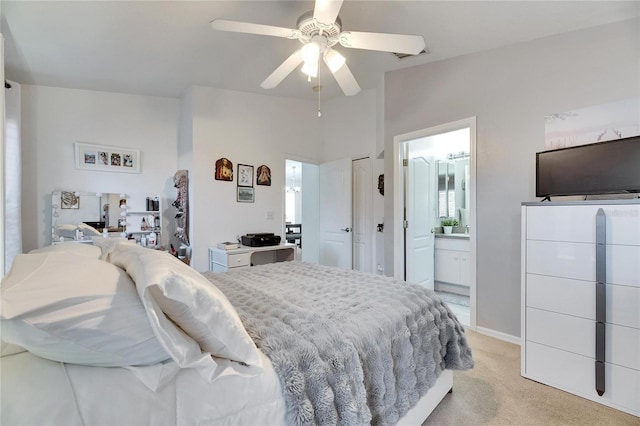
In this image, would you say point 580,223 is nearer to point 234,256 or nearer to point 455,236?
point 455,236

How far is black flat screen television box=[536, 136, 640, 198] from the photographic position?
5.92 ft

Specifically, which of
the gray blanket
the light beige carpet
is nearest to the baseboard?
the light beige carpet

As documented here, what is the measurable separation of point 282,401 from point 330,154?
388 cm

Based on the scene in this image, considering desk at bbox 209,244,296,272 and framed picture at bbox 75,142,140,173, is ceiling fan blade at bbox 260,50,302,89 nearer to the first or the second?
desk at bbox 209,244,296,272

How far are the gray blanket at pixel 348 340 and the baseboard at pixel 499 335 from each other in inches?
49.0

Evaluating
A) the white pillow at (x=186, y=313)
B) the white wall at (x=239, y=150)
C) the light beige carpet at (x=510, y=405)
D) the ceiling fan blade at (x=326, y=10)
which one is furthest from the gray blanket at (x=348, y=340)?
the white wall at (x=239, y=150)

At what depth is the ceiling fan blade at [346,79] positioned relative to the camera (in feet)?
6.77

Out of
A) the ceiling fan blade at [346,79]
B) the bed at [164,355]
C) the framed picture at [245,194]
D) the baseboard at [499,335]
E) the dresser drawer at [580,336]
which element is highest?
the ceiling fan blade at [346,79]

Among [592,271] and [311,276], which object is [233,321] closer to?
[311,276]

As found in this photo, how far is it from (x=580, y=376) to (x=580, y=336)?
0.26m

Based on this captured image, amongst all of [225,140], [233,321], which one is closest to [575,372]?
[233,321]

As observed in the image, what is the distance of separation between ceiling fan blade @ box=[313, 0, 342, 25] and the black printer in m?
2.47

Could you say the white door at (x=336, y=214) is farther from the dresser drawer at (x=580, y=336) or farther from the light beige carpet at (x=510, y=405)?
the dresser drawer at (x=580, y=336)

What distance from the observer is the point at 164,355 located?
0.77 m
